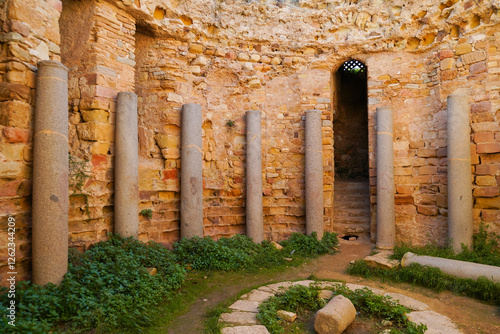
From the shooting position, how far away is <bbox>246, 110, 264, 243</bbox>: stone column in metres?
7.09

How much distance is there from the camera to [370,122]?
764 centimetres

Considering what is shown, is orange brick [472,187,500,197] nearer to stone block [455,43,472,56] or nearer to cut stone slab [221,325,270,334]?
stone block [455,43,472,56]

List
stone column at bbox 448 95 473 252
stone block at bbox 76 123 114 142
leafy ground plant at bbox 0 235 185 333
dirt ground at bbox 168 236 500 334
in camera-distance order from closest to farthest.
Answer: leafy ground plant at bbox 0 235 185 333
dirt ground at bbox 168 236 500 334
stone block at bbox 76 123 114 142
stone column at bbox 448 95 473 252

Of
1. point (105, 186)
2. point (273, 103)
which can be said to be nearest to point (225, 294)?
point (105, 186)

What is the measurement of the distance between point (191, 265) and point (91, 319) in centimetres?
250

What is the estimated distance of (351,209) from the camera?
343 inches

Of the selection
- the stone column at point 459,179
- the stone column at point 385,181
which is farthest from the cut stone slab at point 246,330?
the stone column at point 459,179

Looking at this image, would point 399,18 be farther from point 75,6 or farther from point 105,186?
point 105,186

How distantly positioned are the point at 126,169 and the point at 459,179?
638cm

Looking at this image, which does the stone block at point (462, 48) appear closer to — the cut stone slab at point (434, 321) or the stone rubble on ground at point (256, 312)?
the stone rubble on ground at point (256, 312)

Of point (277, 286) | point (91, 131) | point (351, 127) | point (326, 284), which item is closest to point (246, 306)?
point (277, 286)

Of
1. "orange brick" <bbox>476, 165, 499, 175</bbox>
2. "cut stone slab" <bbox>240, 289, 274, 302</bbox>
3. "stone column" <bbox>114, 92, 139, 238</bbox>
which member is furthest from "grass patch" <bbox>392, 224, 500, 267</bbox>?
"stone column" <bbox>114, 92, 139, 238</bbox>

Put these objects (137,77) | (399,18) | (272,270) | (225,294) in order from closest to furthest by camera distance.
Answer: (225,294) → (272,270) → (137,77) → (399,18)

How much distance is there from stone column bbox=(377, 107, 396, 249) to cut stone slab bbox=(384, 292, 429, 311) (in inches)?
109
